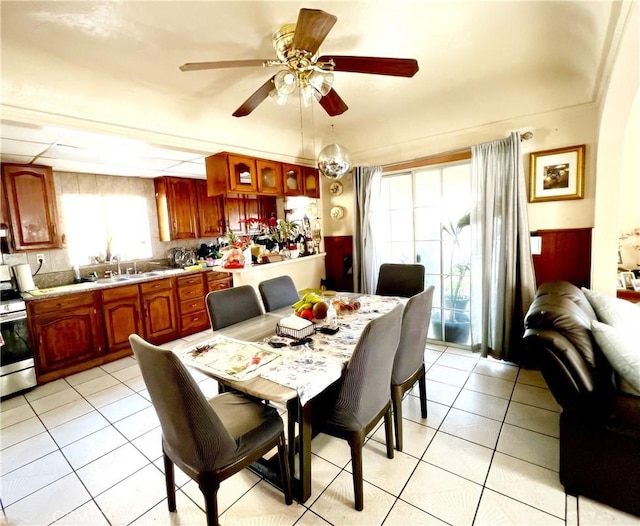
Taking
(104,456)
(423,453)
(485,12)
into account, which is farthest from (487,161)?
(104,456)

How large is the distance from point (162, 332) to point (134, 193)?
1935 millimetres

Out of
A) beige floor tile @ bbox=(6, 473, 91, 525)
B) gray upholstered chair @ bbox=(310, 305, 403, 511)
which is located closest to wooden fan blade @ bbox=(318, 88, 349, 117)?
gray upholstered chair @ bbox=(310, 305, 403, 511)

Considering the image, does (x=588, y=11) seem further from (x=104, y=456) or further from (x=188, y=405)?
(x=104, y=456)

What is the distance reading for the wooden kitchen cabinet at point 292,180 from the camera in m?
3.53

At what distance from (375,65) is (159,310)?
3.60 metres

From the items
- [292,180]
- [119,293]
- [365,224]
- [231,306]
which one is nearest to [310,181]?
[292,180]

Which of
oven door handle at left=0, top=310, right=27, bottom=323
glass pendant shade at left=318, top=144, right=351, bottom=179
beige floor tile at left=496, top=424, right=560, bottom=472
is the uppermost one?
glass pendant shade at left=318, top=144, right=351, bottom=179

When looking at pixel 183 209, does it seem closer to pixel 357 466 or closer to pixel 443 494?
pixel 357 466

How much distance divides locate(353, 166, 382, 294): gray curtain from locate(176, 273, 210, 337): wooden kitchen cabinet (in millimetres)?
2158

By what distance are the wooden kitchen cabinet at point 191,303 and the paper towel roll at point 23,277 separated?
141cm

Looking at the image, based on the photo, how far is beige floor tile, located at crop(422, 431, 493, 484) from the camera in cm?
173

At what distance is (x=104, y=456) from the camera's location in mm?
1987

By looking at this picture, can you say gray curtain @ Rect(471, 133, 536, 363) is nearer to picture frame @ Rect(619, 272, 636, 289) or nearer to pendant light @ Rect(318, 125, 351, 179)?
picture frame @ Rect(619, 272, 636, 289)

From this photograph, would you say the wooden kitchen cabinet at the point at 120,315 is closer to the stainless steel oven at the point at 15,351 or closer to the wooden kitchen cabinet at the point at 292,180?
the stainless steel oven at the point at 15,351
